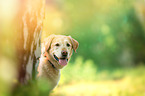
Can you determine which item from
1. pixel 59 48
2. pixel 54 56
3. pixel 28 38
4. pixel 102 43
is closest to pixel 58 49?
pixel 59 48

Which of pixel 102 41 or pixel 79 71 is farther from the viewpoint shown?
pixel 102 41

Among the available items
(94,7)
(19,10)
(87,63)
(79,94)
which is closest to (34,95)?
(19,10)

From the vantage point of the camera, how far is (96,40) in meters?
9.83

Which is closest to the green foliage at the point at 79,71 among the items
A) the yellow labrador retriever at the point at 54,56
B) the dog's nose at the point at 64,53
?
the yellow labrador retriever at the point at 54,56

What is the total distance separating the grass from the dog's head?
418cm

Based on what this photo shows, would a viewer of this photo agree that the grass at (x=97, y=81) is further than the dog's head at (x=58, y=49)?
Yes

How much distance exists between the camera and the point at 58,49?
2.97m

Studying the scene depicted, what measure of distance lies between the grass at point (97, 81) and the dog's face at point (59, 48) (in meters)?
4.20

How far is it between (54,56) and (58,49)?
15 centimetres

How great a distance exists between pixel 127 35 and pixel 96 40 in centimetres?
183

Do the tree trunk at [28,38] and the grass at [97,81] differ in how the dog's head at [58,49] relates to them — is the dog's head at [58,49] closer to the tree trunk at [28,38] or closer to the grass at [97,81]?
the tree trunk at [28,38]

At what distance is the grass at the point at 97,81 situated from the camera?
7517 mm

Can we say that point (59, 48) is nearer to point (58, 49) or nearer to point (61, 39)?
point (58, 49)

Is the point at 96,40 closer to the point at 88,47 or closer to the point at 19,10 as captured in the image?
the point at 88,47
